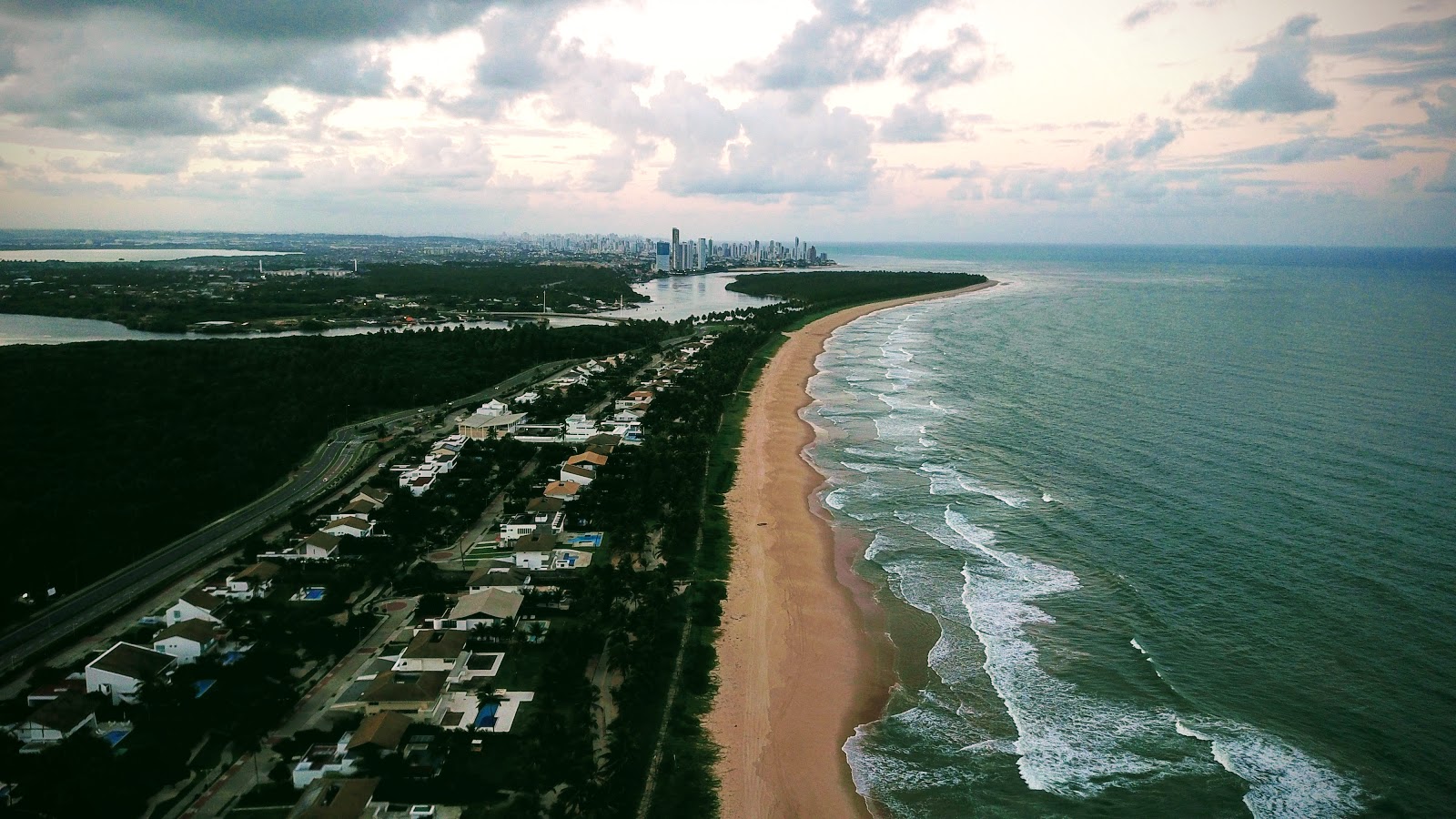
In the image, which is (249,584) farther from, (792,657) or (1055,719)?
(1055,719)

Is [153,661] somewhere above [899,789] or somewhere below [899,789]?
above

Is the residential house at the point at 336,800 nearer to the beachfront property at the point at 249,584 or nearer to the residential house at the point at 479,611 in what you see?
the residential house at the point at 479,611

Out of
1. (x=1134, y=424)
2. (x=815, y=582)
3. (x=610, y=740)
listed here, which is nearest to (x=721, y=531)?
(x=815, y=582)

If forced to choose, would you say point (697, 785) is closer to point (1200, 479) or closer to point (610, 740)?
point (610, 740)

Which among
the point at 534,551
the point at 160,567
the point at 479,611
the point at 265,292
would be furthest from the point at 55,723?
the point at 265,292

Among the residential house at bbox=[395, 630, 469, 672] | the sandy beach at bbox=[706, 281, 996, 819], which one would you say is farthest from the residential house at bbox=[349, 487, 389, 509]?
the sandy beach at bbox=[706, 281, 996, 819]

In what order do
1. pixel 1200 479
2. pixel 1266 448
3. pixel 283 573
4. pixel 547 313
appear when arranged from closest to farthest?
pixel 283 573 < pixel 1200 479 < pixel 1266 448 < pixel 547 313
